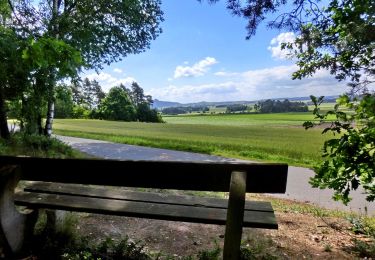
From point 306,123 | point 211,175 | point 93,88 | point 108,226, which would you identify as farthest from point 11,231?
point 93,88

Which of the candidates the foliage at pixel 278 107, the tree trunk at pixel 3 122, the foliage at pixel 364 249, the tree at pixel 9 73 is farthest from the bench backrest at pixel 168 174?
the foliage at pixel 278 107

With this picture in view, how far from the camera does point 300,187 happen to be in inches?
383

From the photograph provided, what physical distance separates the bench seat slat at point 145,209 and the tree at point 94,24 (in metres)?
10.1

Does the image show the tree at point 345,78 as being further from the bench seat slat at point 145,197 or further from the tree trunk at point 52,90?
the tree trunk at point 52,90

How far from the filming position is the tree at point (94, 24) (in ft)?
43.7

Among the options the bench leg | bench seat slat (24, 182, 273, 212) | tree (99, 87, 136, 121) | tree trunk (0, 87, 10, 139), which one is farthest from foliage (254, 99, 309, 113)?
the bench leg

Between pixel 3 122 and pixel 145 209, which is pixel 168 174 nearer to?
pixel 145 209

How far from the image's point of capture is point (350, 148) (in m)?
3.60

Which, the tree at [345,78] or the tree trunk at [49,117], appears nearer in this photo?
the tree at [345,78]

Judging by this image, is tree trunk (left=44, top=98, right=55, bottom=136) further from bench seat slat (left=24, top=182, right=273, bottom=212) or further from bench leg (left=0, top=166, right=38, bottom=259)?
bench leg (left=0, top=166, right=38, bottom=259)

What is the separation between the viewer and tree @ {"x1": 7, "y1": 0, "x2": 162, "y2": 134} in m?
13.3

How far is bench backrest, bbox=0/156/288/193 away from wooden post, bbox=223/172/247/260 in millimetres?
398

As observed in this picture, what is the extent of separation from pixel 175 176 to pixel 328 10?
287cm

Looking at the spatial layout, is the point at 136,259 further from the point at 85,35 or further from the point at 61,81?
the point at 85,35
